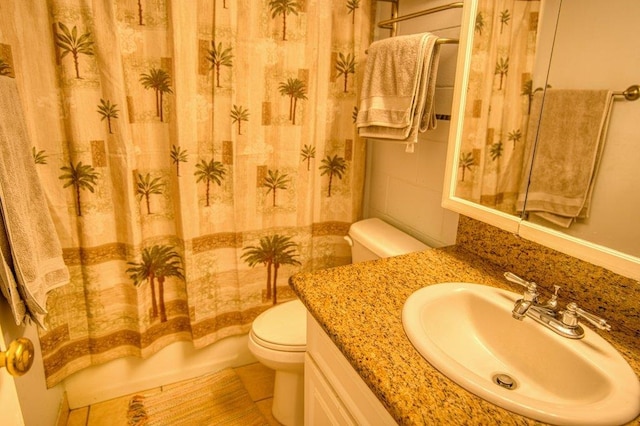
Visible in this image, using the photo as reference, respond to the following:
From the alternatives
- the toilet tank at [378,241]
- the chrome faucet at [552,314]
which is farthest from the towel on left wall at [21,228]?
the chrome faucet at [552,314]

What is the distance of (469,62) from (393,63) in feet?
1.04

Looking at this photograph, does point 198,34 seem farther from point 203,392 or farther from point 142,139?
point 203,392

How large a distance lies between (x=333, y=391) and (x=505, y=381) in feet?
1.37

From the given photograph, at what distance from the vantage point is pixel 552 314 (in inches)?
33.9

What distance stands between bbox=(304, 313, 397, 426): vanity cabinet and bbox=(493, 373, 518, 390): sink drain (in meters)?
0.30

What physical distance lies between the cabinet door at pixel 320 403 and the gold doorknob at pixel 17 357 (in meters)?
0.66

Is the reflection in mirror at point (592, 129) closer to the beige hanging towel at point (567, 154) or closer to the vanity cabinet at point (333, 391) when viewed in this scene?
the beige hanging towel at point (567, 154)

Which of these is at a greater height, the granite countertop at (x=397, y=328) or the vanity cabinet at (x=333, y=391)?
the granite countertop at (x=397, y=328)

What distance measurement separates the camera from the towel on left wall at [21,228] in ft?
3.03

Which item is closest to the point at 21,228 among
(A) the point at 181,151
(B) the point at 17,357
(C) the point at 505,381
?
(B) the point at 17,357

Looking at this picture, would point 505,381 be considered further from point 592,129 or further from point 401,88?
point 401,88

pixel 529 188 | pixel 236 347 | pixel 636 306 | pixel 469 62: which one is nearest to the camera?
pixel 636 306

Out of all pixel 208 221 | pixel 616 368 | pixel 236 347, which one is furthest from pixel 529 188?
pixel 236 347

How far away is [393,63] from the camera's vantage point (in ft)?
4.64
